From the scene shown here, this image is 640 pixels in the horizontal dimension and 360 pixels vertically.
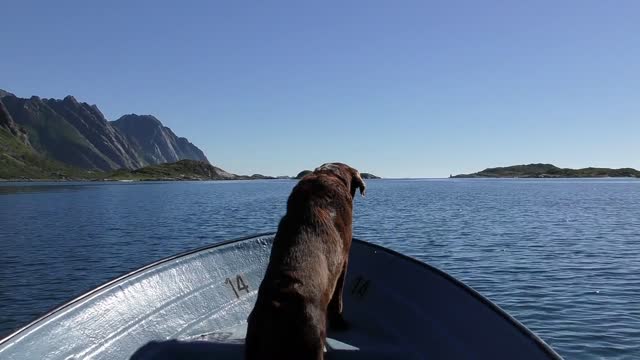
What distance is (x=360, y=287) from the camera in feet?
32.4

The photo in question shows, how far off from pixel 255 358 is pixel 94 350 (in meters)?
2.67

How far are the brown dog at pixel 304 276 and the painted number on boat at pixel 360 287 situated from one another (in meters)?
1.18

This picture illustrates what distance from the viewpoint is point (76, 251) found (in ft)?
114

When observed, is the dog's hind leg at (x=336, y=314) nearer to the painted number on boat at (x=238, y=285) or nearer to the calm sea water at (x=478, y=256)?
the painted number on boat at (x=238, y=285)

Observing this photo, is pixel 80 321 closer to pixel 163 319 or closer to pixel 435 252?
pixel 163 319

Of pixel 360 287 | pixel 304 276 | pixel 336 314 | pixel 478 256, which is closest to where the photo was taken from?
pixel 304 276

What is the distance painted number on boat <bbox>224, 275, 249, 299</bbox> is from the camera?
33.1 feet

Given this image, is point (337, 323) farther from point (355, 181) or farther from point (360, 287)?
point (355, 181)

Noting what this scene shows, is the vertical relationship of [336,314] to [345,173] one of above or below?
below

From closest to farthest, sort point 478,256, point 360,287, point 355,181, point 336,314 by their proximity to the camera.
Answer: point 336,314
point 355,181
point 360,287
point 478,256

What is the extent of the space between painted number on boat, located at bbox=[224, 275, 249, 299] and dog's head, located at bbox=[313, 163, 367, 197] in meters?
2.71

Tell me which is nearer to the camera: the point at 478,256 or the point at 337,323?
the point at 337,323

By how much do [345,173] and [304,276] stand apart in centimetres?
352

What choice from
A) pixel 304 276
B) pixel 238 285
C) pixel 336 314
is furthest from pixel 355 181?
pixel 304 276
